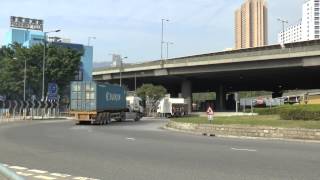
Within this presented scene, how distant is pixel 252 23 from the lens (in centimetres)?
13362

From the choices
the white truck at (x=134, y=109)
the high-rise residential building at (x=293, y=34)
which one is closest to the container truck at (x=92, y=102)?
the white truck at (x=134, y=109)

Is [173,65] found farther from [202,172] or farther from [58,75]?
[202,172]

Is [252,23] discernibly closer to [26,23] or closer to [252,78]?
[252,78]

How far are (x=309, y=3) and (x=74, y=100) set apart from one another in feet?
214

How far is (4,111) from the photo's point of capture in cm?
7062

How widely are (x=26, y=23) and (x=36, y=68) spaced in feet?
130

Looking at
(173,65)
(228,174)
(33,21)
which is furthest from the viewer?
(33,21)

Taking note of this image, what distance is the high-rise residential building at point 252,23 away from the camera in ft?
419

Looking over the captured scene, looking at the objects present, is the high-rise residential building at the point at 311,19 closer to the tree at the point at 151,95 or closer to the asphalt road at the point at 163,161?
the tree at the point at 151,95

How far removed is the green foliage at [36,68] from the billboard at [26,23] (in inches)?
1324

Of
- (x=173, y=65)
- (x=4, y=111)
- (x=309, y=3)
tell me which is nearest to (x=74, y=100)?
(x=4, y=111)

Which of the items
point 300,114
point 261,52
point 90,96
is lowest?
point 300,114

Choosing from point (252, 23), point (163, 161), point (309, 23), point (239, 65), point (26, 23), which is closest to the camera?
point (163, 161)

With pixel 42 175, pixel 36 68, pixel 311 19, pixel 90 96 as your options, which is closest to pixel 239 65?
pixel 36 68
